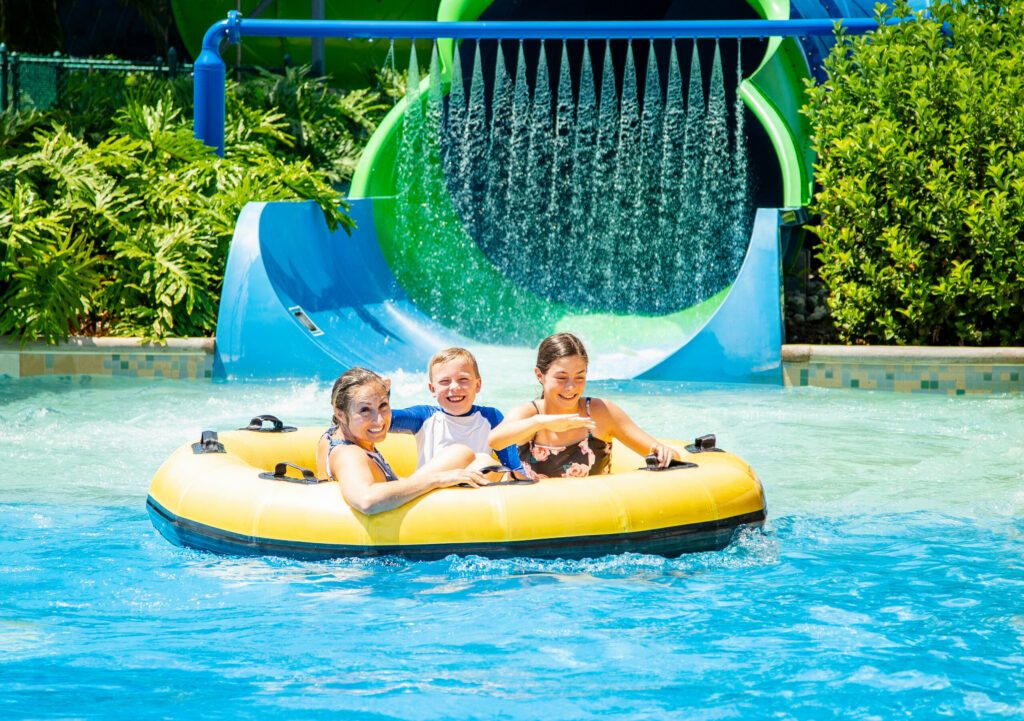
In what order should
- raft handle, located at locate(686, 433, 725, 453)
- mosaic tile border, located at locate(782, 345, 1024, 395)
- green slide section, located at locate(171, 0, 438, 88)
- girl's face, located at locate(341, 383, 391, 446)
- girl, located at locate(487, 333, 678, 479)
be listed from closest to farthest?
girl's face, located at locate(341, 383, 391, 446) < girl, located at locate(487, 333, 678, 479) < raft handle, located at locate(686, 433, 725, 453) < mosaic tile border, located at locate(782, 345, 1024, 395) < green slide section, located at locate(171, 0, 438, 88)

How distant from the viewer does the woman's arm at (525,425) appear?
205 inches

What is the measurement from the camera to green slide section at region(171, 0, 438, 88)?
17906 mm

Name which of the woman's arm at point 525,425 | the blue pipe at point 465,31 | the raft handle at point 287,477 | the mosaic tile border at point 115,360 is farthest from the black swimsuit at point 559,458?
the blue pipe at point 465,31

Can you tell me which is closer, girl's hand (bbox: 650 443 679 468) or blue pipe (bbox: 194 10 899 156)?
girl's hand (bbox: 650 443 679 468)

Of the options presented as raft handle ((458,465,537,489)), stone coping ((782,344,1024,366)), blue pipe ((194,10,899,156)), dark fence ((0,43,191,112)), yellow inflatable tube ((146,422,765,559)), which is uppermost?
→ dark fence ((0,43,191,112))

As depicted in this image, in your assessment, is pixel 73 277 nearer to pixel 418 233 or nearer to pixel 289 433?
pixel 418 233

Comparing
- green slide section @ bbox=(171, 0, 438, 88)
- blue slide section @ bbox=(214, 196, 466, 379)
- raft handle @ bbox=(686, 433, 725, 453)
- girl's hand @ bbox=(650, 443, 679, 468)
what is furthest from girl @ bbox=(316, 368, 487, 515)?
green slide section @ bbox=(171, 0, 438, 88)

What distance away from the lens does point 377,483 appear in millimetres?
5082

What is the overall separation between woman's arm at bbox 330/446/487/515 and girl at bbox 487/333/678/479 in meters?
0.35

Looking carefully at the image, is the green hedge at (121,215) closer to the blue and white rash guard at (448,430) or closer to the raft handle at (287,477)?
the raft handle at (287,477)

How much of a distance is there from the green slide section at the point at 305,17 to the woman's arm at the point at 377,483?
518 inches

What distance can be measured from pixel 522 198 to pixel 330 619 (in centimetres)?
813

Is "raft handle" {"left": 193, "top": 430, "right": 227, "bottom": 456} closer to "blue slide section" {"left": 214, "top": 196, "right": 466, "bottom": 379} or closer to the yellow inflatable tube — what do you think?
the yellow inflatable tube

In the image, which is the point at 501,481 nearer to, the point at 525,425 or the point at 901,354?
the point at 525,425
